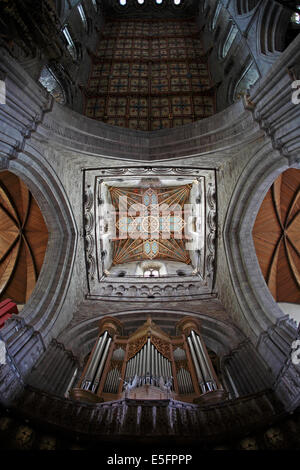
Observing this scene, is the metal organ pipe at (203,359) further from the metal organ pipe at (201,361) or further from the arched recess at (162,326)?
the arched recess at (162,326)

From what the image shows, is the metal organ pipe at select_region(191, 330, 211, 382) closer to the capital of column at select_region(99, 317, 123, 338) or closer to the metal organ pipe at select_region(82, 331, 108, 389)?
the capital of column at select_region(99, 317, 123, 338)

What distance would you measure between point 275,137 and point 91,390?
6.40m

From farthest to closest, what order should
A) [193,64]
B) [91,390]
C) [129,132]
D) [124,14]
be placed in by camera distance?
1. [124,14]
2. [193,64]
3. [129,132]
4. [91,390]

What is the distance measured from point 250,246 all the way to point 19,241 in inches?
342

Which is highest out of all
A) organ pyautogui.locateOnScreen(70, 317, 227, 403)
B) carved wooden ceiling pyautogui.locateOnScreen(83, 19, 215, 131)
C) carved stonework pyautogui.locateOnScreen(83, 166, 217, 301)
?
carved wooden ceiling pyautogui.locateOnScreen(83, 19, 215, 131)

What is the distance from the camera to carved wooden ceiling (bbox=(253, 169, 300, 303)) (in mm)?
9688

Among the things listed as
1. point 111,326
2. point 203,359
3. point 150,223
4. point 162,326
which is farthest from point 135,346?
point 150,223

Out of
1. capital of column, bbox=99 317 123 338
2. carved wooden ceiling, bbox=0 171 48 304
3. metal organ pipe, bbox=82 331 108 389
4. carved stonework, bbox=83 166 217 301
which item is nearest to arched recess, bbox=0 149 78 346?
carved stonework, bbox=83 166 217 301

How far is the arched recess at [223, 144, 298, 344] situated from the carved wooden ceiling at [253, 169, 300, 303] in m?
2.04

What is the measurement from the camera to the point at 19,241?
10.3 metres

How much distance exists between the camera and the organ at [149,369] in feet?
16.4
